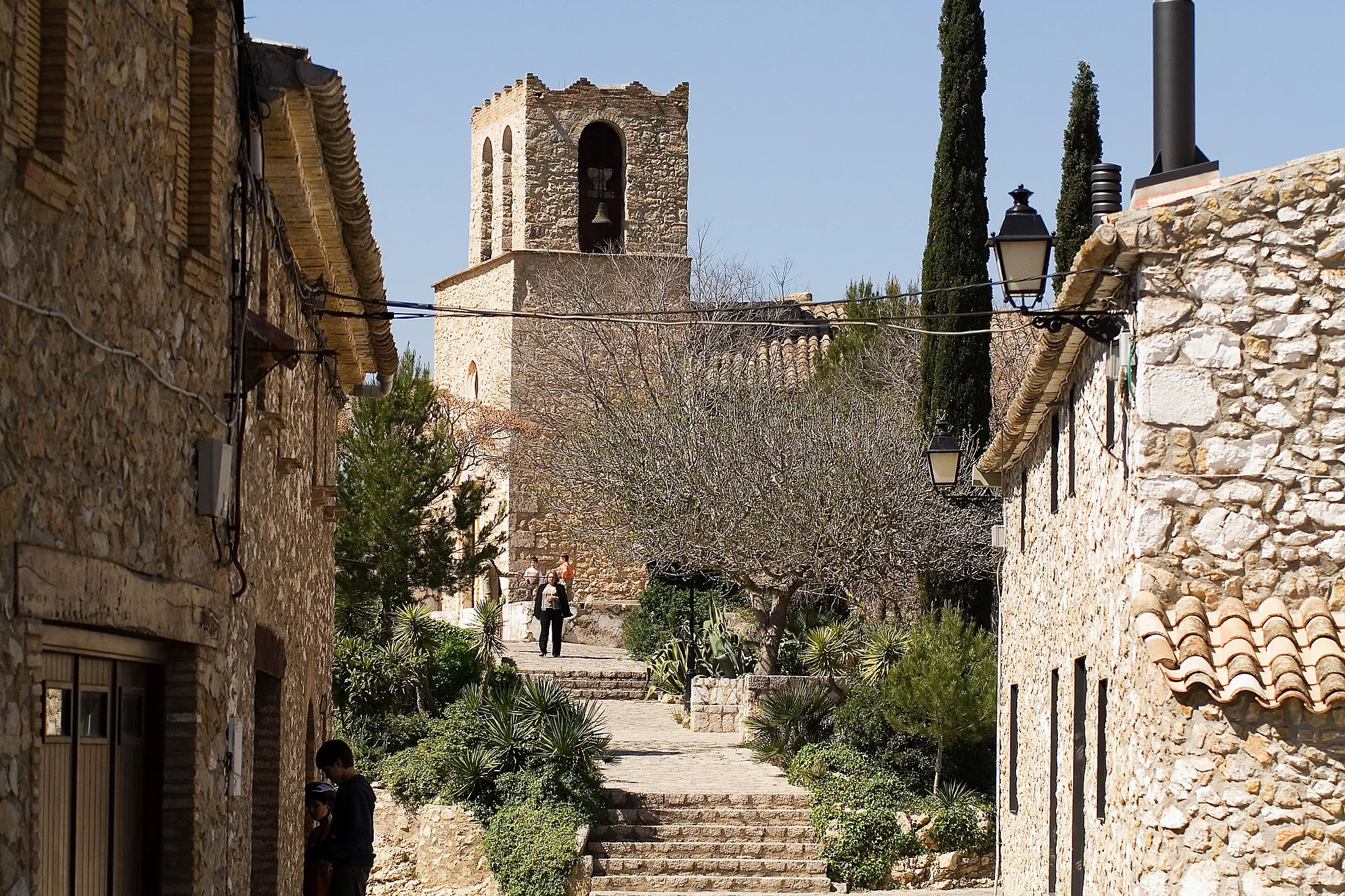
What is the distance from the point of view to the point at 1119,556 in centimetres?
1018

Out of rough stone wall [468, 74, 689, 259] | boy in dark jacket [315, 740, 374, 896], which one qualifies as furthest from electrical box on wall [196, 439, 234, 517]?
rough stone wall [468, 74, 689, 259]

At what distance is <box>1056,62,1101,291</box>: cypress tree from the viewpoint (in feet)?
84.1

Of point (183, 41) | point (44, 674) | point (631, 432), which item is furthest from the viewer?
point (631, 432)

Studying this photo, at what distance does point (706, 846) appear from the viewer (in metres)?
21.4

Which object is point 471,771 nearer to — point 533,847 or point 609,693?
point 533,847

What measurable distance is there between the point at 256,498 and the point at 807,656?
1793cm

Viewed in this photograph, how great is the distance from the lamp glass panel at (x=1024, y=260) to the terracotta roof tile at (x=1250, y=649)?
7.61 feet

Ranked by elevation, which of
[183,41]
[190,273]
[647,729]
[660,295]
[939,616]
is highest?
[660,295]

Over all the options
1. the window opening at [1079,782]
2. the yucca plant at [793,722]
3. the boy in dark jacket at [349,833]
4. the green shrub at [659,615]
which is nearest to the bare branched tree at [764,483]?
the green shrub at [659,615]

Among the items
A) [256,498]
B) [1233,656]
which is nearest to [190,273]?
[256,498]

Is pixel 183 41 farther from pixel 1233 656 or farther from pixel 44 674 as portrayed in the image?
A: pixel 1233 656

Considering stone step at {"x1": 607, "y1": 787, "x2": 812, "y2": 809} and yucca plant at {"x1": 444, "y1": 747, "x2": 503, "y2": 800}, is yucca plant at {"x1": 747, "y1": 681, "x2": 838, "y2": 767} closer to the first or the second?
stone step at {"x1": 607, "y1": 787, "x2": 812, "y2": 809}

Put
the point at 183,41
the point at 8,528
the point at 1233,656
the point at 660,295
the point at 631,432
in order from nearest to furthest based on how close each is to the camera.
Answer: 1. the point at 8,528
2. the point at 183,41
3. the point at 1233,656
4. the point at 631,432
5. the point at 660,295

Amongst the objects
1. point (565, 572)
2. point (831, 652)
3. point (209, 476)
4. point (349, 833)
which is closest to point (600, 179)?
point (565, 572)
